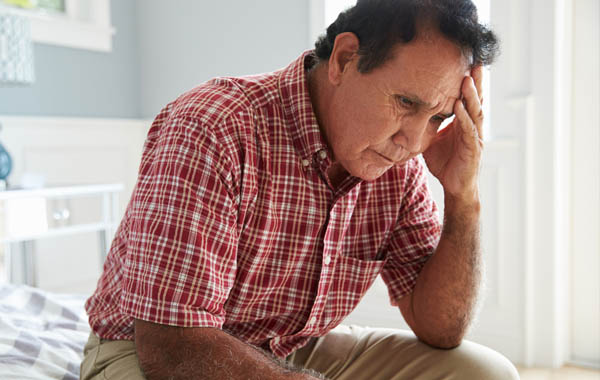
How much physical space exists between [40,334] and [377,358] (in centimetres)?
65

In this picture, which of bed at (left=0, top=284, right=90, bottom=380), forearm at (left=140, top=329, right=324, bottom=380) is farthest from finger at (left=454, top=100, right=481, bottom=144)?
bed at (left=0, top=284, right=90, bottom=380)

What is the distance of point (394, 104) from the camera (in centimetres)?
97

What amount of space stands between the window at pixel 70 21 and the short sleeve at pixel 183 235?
2.26 meters

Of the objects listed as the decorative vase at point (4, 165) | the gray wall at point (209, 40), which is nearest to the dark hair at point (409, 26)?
the decorative vase at point (4, 165)

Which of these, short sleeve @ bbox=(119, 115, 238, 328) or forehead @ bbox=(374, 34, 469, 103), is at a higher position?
forehead @ bbox=(374, 34, 469, 103)

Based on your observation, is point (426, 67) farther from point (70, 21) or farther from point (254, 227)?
point (70, 21)

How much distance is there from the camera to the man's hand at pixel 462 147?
1024mm

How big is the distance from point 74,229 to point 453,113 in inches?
66.3

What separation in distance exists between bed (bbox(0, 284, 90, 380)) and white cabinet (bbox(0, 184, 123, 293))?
0.73m

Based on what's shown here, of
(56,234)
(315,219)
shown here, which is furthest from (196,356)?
(56,234)

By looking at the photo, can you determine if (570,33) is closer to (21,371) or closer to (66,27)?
(21,371)

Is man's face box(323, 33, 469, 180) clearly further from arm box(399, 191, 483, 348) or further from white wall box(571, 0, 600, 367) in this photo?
white wall box(571, 0, 600, 367)

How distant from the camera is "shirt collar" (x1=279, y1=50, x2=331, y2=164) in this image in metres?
1.01

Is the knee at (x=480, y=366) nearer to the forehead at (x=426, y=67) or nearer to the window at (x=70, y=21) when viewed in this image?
the forehead at (x=426, y=67)
